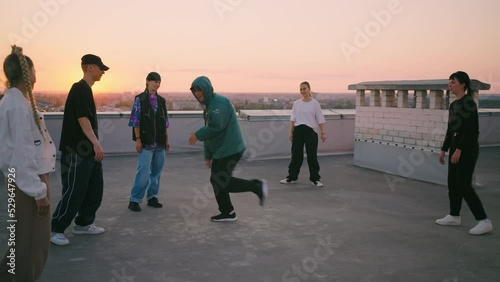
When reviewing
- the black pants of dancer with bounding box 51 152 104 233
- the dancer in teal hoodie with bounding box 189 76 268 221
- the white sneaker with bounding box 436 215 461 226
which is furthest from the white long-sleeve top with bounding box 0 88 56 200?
the white sneaker with bounding box 436 215 461 226

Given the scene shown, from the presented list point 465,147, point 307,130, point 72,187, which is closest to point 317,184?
point 307,130

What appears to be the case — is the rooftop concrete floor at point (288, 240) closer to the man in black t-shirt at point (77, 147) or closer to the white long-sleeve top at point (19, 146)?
the man in black t-shirt at point (77, 147)

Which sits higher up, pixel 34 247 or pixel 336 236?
pixel 34 247

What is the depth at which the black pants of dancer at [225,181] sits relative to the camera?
6059 mm

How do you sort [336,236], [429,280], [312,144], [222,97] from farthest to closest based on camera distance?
1. [312,144]
2. [222,97]
3. [336,236]
4. [429,280]

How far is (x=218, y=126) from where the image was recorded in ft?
19.3

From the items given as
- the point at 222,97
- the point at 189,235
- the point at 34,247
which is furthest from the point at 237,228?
the point at 34,247

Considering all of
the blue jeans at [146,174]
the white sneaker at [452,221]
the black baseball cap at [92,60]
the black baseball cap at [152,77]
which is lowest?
the white sneaker at [452,221]

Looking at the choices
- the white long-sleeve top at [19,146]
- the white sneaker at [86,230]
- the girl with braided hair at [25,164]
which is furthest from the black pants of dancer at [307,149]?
the white long-sleeve top at [19,146]

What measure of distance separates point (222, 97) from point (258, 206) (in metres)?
1.83

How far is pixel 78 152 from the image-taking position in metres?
5.17

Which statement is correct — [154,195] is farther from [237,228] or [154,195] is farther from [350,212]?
[350,212]

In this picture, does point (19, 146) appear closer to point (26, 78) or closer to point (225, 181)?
point (26, 78)

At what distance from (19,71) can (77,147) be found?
76.0 inches
